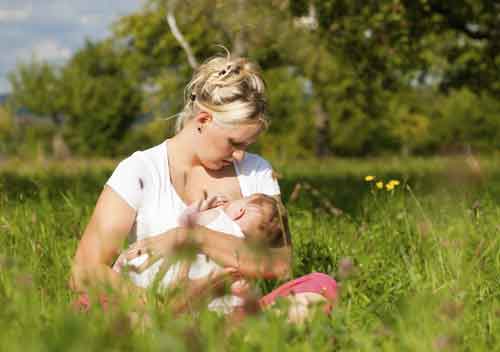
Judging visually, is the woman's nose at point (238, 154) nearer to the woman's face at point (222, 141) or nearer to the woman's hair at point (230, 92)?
the woman's face at point (222, 141)

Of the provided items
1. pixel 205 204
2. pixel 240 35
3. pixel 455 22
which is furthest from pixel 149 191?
pixel 240 35

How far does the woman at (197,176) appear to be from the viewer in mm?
2886

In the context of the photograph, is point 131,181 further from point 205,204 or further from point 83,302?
point 83,302

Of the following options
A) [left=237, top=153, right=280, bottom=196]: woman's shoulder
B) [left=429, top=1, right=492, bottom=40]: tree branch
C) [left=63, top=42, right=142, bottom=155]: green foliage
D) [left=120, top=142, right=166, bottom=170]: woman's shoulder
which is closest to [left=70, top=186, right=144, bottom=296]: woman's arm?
[left=120, top=142, right=166, bottom=170]: woman's shoulder

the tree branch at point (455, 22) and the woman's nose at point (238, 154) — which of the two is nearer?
the woman's nose at point (238, 154)

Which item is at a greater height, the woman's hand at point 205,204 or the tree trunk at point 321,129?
the woman's hand at point 205,204

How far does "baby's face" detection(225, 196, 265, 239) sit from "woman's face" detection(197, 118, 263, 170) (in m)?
0.29

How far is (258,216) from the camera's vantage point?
3.11 meters

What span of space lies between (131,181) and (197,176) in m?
0.48

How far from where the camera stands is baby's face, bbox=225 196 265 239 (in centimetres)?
310

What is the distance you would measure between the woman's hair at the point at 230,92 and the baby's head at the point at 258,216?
1.27 ft

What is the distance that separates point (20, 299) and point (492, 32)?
1272 cm

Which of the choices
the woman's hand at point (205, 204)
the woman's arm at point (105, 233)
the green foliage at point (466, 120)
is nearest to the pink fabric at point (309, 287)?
the woman's hand at point (205, 204)

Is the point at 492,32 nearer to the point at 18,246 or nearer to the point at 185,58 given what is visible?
the point at 18,246
